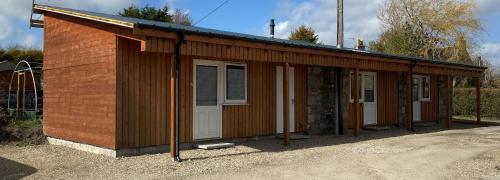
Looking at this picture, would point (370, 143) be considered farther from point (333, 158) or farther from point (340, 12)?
point (340, 12)

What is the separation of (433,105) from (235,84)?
11.3 meters

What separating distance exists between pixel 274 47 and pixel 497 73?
3420 cm

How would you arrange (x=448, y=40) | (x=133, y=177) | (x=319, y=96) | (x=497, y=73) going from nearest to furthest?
(x=133, y=177) → (x=319, y=96) → (x=448, y=40) → (x=497, y=73)

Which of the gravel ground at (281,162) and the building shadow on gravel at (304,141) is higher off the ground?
the building shadow on gravel at (304,141)

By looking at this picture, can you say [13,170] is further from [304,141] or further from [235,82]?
[304,141]

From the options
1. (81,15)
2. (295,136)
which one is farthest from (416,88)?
(81,15)

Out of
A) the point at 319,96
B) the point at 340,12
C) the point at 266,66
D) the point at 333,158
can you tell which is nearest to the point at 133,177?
the point at 333,158

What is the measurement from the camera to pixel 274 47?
11.4 meters

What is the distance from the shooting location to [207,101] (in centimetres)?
1176

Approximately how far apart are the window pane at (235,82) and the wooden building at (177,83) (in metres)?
0.02

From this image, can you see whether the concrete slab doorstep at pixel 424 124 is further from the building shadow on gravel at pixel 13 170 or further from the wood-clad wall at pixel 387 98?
the building shadow on gravel at pixel 13 170

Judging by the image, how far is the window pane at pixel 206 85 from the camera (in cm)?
1156

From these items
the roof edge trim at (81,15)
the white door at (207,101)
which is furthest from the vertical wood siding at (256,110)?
the roof edge trim at (81,15)

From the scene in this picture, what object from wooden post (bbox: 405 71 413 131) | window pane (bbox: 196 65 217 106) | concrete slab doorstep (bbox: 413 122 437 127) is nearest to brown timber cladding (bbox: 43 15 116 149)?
window pane (bbox: 196 65 217 106)
